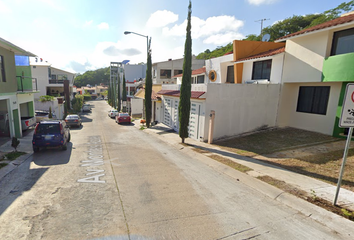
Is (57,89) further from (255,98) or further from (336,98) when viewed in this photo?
(336,98)

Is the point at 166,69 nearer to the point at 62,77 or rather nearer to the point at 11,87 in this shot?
the point at 62,77

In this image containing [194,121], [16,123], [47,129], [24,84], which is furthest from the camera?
[24,84]

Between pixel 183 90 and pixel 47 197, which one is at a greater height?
pixel 183 90

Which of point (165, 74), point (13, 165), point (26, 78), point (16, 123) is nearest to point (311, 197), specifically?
point (13, 165)

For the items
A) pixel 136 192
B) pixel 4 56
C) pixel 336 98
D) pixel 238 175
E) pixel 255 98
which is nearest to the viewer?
pixel 136 192

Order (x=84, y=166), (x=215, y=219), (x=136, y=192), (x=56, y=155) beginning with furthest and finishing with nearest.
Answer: (x=56, y=155) < (x=84, y=166) < (x=136, y=192) < (x=215, y=219)

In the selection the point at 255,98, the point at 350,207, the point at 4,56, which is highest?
the point at 4,56

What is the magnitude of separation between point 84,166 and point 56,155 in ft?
8.61

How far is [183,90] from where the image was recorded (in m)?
12.3

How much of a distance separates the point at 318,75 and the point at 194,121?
7.78 meters

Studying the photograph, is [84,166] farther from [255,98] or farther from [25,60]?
[25,60]

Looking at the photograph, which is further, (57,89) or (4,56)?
(57,89)

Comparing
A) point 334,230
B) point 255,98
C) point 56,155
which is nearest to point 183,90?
point 255,98

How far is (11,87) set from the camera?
12.9 m
